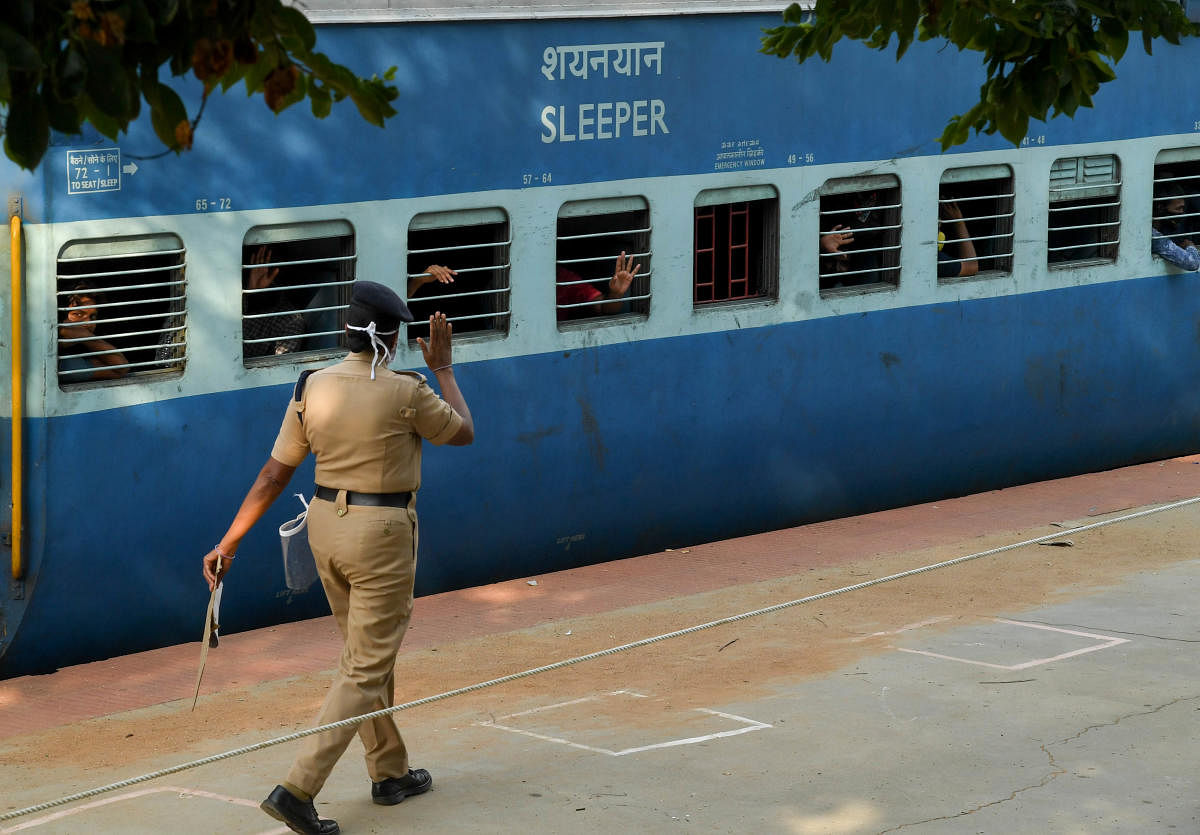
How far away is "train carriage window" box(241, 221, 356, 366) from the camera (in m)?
9.61

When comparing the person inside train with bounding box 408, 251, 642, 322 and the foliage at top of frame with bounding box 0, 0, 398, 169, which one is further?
the person inside train with bounding box 408, 251, 642, 322

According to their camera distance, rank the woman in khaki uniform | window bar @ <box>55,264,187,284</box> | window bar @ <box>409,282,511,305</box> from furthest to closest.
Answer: window bar @ <box>409,282,511,305</box>
window bar @ <box>55,264,187,284</box>
the woman in khaki uniform

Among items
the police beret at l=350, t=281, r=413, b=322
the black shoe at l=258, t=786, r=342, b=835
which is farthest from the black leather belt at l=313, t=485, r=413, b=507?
the black shoe at l=258, t=786, r=342, b=835

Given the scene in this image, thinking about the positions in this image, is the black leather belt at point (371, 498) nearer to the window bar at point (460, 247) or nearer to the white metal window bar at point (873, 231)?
the window bar at point (460, 247)

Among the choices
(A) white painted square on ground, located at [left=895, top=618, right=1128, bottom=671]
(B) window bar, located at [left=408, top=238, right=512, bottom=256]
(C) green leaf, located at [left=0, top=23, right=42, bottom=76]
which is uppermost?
(C) green leaf, located at [left=0, top=23, right=42, bottom=76]

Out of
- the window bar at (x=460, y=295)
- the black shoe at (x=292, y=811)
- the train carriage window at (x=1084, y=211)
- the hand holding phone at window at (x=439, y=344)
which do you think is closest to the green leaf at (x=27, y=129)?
the hand holding phone at window at (x=439, y=344)

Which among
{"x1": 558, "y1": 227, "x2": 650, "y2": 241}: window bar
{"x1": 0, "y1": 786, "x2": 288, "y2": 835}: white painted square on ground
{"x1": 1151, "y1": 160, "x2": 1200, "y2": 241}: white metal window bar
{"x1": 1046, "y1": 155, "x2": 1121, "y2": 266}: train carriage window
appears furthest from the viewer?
{"x1": 1151, "y1": 160, "x2": 1200, "y2": 241}: white metal window bar

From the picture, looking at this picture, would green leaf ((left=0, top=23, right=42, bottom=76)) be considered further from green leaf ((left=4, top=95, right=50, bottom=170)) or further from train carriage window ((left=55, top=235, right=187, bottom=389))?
train carriage window ((left=55, top=235, right=187, bottom=389))

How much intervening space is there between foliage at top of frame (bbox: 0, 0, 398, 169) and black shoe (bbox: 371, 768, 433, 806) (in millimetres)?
3036

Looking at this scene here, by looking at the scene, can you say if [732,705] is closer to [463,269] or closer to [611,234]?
[463,269]

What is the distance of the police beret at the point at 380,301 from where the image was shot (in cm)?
676

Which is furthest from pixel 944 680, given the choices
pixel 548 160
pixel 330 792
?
pixel 548 160

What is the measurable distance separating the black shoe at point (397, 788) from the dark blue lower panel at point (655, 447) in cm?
273

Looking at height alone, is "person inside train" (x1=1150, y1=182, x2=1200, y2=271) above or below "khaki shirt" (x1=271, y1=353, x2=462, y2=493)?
above
